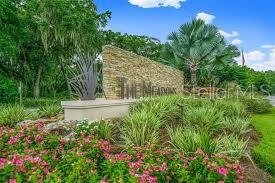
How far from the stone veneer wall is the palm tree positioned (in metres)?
8.92

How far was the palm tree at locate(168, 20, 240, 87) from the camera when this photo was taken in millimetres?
24875

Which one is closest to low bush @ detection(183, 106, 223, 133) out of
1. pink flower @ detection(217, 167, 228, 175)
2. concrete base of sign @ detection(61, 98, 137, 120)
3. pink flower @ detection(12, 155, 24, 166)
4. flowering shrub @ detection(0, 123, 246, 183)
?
concrete base of sign @ detection(61, 98, 137, 120)

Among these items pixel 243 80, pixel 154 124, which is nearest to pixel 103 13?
pixel 243 80

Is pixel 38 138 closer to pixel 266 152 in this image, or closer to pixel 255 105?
pixel 266 152

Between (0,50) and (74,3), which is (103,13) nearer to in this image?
(74,3)

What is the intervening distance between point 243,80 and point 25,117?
26.5m

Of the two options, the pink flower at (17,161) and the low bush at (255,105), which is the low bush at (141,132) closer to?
the pink flower at (17,161)

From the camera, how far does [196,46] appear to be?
81.1 ft

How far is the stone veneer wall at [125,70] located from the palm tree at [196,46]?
8.92 meters

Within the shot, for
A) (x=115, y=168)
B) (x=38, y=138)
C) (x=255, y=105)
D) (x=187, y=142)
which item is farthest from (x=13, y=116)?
(x=255, y=105)

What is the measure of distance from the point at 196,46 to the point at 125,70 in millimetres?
14770

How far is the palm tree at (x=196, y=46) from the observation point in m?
24.9

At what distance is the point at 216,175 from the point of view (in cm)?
371

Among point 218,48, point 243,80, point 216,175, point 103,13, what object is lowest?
point 216,175
